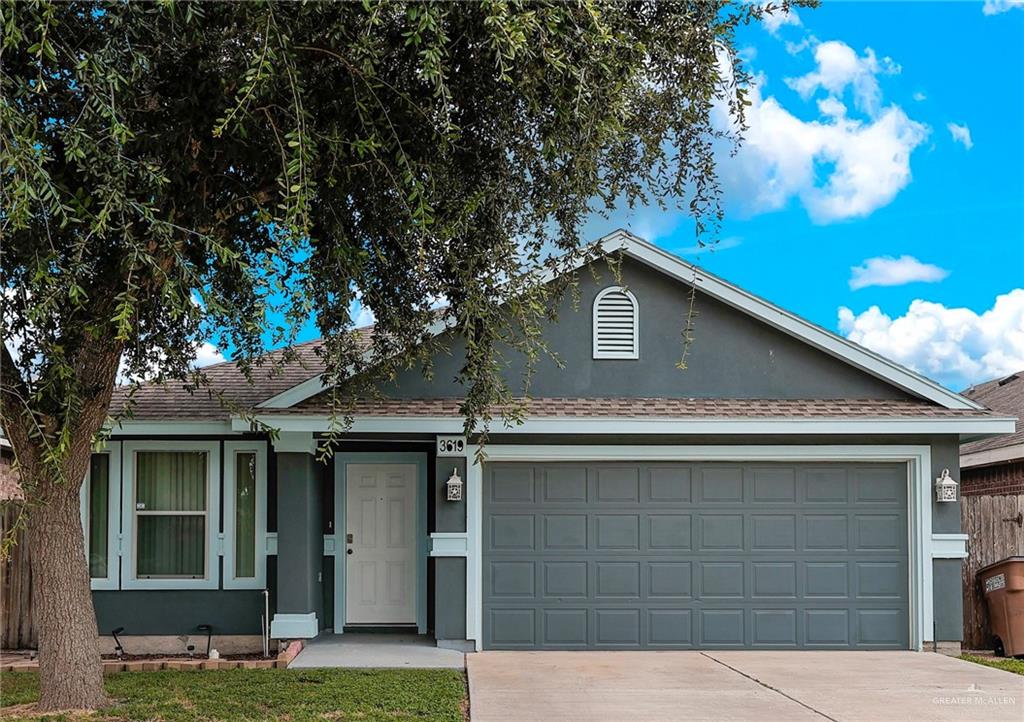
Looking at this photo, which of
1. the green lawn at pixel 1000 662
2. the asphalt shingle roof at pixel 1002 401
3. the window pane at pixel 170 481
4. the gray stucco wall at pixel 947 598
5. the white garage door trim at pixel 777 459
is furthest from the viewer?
the asphalt shingle roof at pixel 1002 401

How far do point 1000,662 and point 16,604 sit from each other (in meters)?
11.1

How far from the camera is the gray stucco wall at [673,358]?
39.7 feet

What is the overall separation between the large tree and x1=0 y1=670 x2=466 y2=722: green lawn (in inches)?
26.3

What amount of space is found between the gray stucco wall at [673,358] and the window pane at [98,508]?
14.4ft

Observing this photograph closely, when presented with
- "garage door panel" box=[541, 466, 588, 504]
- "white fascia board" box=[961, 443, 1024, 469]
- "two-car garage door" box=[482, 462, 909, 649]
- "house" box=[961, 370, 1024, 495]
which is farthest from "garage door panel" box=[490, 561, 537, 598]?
"white fascia board" box=[961, 443, 1024, 469]

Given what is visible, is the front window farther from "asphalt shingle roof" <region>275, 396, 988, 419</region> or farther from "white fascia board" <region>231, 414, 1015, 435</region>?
"asphalt shingle roof" <region>275, 396, 988, 419</region>

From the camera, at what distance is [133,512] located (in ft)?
40.2

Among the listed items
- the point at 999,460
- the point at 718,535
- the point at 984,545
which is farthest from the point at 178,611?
the point at 999,460

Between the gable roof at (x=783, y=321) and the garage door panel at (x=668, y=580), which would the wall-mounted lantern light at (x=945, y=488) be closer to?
the gable roof at (x=783, y=321)

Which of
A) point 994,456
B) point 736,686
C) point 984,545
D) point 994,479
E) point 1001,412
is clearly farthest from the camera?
point 1001,412

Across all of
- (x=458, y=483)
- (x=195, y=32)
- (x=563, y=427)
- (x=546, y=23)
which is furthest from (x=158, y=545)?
(x=546, y=23)

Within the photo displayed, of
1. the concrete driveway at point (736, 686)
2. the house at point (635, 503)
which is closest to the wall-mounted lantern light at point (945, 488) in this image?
the house at point (635, 503)

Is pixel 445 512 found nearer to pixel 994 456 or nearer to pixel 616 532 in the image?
pixel 616 532

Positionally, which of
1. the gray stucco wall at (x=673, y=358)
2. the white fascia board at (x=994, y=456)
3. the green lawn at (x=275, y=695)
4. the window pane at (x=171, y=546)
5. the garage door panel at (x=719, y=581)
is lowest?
the green lawn at (x=275, y=695)
